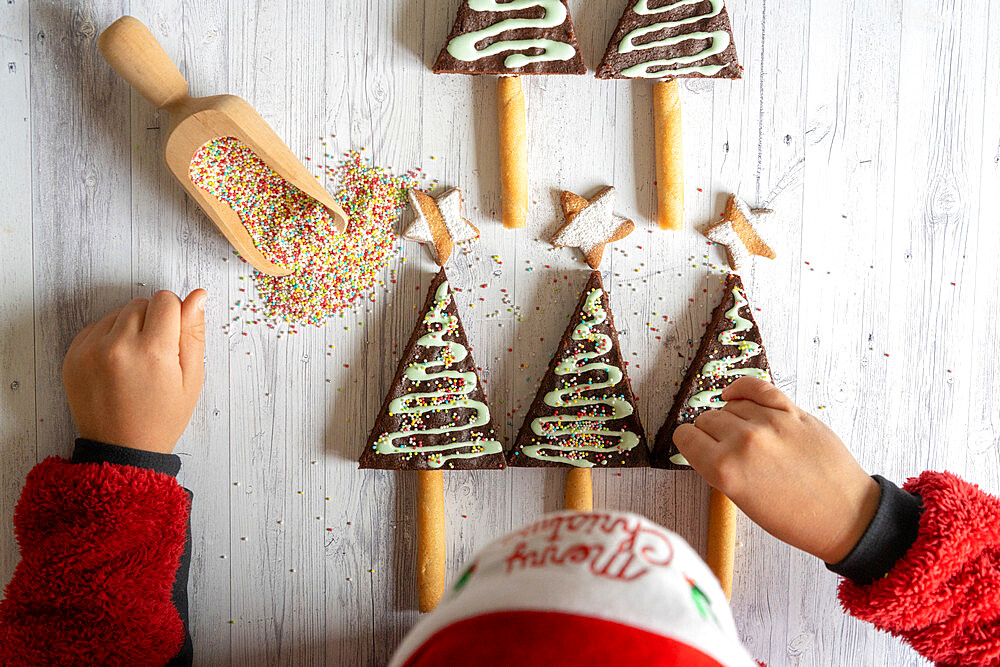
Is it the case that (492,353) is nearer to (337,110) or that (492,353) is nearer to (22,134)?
(337,110)

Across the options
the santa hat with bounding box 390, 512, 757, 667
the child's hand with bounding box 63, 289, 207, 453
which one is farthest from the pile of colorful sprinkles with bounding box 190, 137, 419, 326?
the santa hat with bounding box 390, 512, 757, 667

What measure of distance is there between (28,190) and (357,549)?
813 mm

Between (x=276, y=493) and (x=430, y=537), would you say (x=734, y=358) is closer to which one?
(x=430, y=537)

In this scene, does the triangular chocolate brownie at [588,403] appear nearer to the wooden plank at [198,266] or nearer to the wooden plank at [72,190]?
the wooden plank at [198,266]

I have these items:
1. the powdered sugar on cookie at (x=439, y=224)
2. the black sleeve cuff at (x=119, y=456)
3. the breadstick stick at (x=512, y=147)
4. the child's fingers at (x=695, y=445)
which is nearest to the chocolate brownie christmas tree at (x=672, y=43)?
the breadstick stick at (x=512, y=147)

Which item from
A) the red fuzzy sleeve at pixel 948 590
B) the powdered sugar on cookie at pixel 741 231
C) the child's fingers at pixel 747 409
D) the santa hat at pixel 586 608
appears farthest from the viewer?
the powdered sugar on cookie at pixel 741 231

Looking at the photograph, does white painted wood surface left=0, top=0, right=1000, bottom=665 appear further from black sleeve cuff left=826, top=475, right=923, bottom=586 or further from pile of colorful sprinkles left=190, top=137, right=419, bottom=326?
black sleeve cuff left=826, top=475, right=923, bottom=586

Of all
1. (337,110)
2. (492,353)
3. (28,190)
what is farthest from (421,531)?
(28,190)

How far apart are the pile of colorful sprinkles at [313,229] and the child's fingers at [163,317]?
0.13m

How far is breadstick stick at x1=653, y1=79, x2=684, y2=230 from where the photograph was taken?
1.06 m

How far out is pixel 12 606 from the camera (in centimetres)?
95

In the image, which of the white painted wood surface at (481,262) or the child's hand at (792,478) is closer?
the child's hand at (792,478)

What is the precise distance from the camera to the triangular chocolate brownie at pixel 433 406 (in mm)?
1051

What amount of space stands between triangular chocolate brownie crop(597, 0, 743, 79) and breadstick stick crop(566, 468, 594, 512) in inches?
25.6
